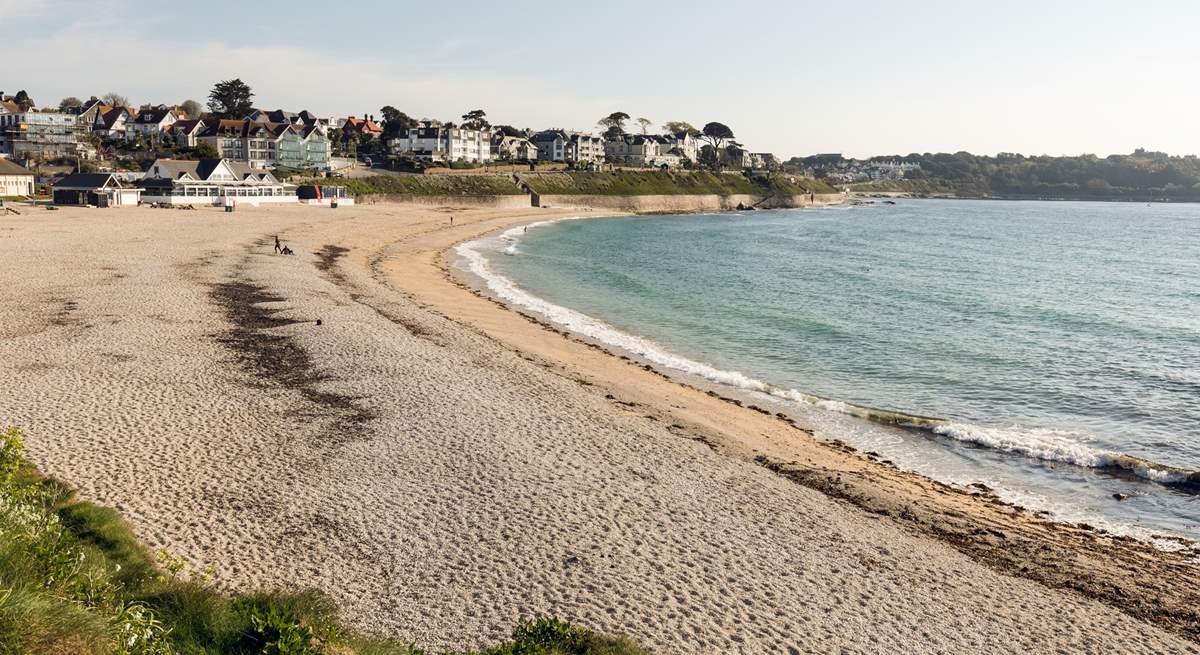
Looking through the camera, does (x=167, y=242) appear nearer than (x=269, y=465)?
No

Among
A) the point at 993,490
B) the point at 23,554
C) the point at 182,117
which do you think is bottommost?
the point at 993,490

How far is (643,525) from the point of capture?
13914 mm

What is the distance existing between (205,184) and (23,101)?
252 ft

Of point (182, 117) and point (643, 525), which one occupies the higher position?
point (182, 117)

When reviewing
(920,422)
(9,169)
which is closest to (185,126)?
(9,169)

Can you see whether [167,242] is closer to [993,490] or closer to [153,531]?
[153,531]

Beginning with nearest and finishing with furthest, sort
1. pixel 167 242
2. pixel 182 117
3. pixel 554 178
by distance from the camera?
pixel 167 242 → pixel 182 117 → pixel 554 178

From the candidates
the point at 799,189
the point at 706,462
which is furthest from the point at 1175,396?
the point at 799,189

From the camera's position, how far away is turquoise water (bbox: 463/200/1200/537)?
64.0ft

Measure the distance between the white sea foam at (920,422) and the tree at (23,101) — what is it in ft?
393

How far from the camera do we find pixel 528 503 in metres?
14.4

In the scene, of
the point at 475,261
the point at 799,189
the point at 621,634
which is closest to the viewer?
the point at 621,634

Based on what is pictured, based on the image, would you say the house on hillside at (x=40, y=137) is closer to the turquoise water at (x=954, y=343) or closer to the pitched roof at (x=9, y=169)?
the pitched roof at (x=9, y=169)

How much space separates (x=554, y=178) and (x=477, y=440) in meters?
125
